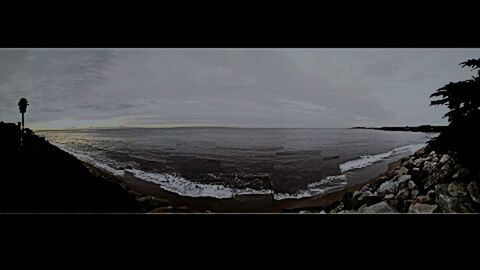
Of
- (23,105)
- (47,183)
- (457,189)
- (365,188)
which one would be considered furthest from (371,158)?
(23,105)

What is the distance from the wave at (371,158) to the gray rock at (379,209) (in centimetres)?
25

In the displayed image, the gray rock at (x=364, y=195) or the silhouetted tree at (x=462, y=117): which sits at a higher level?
the silhouetted tree at (x=462, y=117)

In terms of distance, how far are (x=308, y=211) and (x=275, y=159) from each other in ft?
1.25

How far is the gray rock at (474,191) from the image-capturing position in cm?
207

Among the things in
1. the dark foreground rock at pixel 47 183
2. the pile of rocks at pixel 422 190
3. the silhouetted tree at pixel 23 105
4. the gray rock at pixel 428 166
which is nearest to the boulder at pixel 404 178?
the pile of rocks at pixel 422 190

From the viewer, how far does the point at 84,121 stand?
7.37 feet

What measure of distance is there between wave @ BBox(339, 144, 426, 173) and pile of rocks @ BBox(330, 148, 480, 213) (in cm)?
5

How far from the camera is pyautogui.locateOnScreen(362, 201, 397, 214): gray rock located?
2.10 meters

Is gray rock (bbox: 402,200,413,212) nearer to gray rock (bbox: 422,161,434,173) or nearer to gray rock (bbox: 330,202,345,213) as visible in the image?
gray rock (bbox: 422,161,434,173)

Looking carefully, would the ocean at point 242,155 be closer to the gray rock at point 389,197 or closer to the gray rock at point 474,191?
the gray rock at point 389,197

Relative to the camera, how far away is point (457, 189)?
2.10 m
